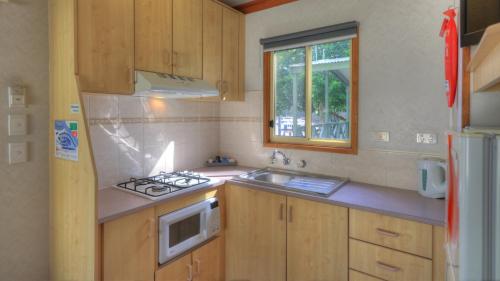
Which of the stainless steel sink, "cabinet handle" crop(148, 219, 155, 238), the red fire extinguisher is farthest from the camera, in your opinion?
the stainless steel sink

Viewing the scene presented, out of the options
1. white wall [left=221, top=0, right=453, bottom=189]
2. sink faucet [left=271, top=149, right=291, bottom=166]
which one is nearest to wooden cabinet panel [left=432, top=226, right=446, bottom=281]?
white wall [left=221, top=0, right=453, bottom=189]

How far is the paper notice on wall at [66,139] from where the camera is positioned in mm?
1531

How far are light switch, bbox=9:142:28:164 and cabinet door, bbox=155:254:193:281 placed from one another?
3.43 feet

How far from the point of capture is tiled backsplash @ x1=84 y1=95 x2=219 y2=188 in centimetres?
196

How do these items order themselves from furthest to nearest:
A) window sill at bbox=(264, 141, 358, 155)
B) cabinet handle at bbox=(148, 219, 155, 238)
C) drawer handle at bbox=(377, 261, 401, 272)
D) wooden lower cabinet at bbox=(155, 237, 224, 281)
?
window sill at bbox=(264, 141, 358, 155) → wooden lower cabinet at bbox=(155, 237, 224, 281) → cabinet handle at bbox=(148, 219, 155, 238) → drawer handle at bbox=(377, 261, 401, 272)

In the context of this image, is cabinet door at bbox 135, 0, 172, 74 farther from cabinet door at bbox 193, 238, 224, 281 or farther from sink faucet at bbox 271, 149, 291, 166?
cabinet door at bbox 193, 238, 224, 281

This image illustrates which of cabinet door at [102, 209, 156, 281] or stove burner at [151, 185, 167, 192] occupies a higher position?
stove burner at [151, 185, 167, 192]

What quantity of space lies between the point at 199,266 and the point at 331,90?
5.69 feet

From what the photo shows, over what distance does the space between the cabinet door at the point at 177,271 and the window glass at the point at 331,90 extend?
56.4 inches

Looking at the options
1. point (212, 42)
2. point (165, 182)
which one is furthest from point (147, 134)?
point (212, 42)

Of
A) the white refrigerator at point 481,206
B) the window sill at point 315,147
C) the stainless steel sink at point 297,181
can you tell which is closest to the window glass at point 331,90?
the window sill at point 315,147

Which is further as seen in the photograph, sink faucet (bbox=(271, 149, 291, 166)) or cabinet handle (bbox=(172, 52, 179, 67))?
sink faucet (bbox=(271, 149, 291, 166))

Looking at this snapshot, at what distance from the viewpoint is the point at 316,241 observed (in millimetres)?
1798

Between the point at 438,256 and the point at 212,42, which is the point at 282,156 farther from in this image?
the point at 438,256
